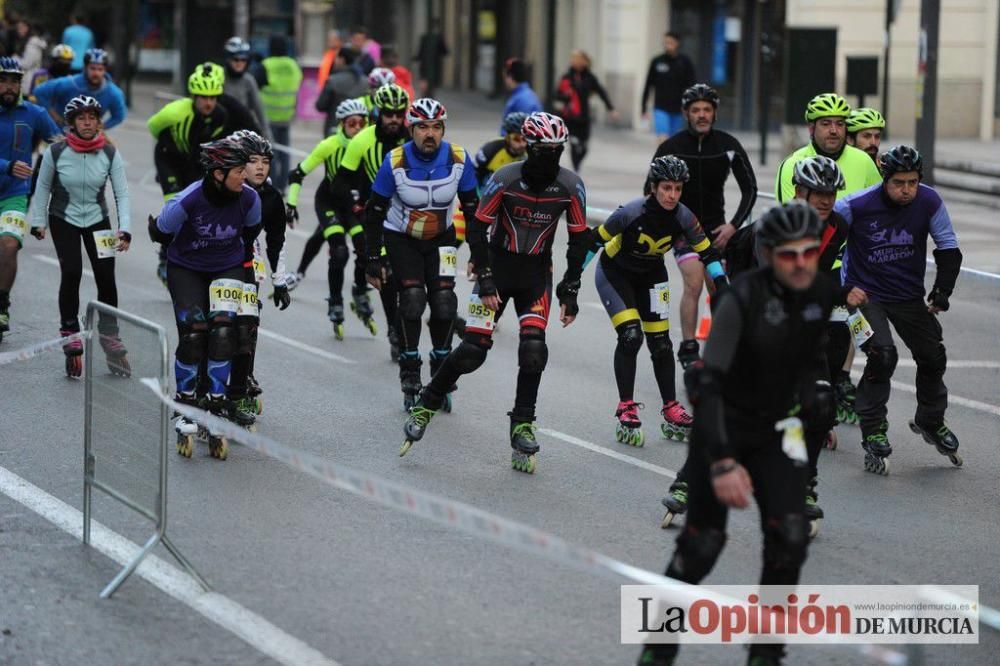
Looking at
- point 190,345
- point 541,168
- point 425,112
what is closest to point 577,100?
point 425,112

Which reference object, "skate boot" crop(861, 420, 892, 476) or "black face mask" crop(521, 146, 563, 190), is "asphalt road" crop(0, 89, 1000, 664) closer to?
"skate boot" crop(861, 420, 892, 476)

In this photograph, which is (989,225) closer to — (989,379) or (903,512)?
(989,379)

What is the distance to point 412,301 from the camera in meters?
11.0

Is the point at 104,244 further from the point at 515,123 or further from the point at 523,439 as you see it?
the point at 523,439

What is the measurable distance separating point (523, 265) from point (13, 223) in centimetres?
450

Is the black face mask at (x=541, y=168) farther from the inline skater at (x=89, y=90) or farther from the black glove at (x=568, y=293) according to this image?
the inline skater at (x=89, y=90)

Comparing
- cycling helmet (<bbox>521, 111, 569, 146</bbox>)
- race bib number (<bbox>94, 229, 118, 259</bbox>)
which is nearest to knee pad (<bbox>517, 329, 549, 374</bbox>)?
cycling helmet (<bbox>521, 111, 569, 146</bbox>)

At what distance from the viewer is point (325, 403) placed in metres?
11.5

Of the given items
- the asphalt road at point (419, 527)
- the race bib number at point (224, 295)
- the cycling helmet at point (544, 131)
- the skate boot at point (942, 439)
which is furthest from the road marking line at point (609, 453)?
the race bib number at point (224, 295)

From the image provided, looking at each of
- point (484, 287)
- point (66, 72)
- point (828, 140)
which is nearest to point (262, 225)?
point (484, 287)

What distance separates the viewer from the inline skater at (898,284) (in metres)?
9.88

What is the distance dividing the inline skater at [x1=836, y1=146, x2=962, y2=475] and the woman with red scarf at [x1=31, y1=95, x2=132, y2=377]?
472cm

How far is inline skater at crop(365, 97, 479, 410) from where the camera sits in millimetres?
10828

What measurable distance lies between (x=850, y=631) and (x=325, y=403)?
5.12m
